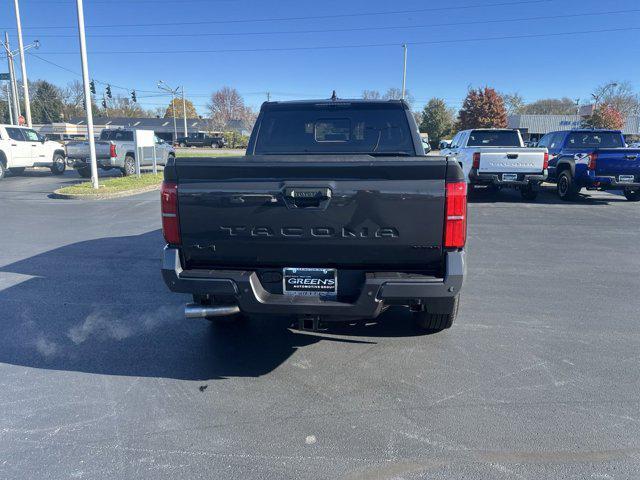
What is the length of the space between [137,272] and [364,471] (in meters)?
4.70

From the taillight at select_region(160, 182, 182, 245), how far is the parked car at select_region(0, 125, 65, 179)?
18777mm

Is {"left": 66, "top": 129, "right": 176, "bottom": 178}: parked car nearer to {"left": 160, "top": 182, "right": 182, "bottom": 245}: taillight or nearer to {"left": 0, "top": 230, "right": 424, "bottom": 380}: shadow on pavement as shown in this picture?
{"left": 0, "top": 230, "right": 424, "bottom": 380}: shadow on pavement

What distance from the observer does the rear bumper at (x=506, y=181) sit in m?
11.9

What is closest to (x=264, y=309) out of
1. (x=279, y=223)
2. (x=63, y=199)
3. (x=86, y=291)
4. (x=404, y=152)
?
(x=279, y=223)

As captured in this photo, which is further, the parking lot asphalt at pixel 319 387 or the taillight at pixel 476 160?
the taillight at pixel 476 160

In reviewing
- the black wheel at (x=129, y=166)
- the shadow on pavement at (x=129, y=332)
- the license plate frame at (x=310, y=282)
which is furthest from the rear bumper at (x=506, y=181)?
the black wheel at (x=129, y=166)

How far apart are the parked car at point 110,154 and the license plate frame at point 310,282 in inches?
586

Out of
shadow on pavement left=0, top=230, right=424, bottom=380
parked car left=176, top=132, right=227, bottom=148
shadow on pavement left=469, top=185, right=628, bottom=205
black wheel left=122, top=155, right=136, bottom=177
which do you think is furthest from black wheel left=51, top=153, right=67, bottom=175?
parked car left=176, top=132, right=227, bottom=148

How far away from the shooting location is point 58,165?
68.7 feet

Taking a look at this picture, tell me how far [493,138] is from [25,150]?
17800mm

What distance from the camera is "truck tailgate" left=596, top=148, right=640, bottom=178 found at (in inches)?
460

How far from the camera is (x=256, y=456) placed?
2703 millimetres

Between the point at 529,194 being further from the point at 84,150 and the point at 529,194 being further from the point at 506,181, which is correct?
the point at 84,150

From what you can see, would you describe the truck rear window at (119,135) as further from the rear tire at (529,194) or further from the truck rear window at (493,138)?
the rear tire at (529,194)
